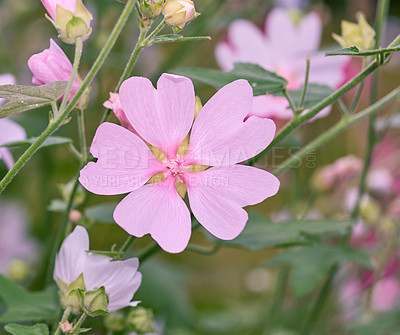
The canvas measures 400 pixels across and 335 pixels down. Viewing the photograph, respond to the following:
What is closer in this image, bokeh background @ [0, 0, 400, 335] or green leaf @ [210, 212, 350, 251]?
green leaf @ [210, 212, 350, 251]

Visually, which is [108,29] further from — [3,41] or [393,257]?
[393,257]

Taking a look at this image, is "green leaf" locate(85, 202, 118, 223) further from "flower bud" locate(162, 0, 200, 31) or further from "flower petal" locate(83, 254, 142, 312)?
"flower bud" locate(162, 0, 200, 31)

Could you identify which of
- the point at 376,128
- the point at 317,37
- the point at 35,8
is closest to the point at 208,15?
the point at 317,37

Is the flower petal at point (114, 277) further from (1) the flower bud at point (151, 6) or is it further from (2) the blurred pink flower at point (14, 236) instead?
(2) the blurred pink flower at point (14, 236)

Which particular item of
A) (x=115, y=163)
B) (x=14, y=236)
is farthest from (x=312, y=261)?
(x=14, y=236)

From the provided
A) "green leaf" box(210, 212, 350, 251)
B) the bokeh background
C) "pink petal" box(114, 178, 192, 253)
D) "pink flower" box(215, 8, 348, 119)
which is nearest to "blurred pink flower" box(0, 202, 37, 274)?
the bokeh background

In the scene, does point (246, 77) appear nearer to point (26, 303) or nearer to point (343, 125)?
point (343, 125)

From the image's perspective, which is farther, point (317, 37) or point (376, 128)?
point (317, 37)
